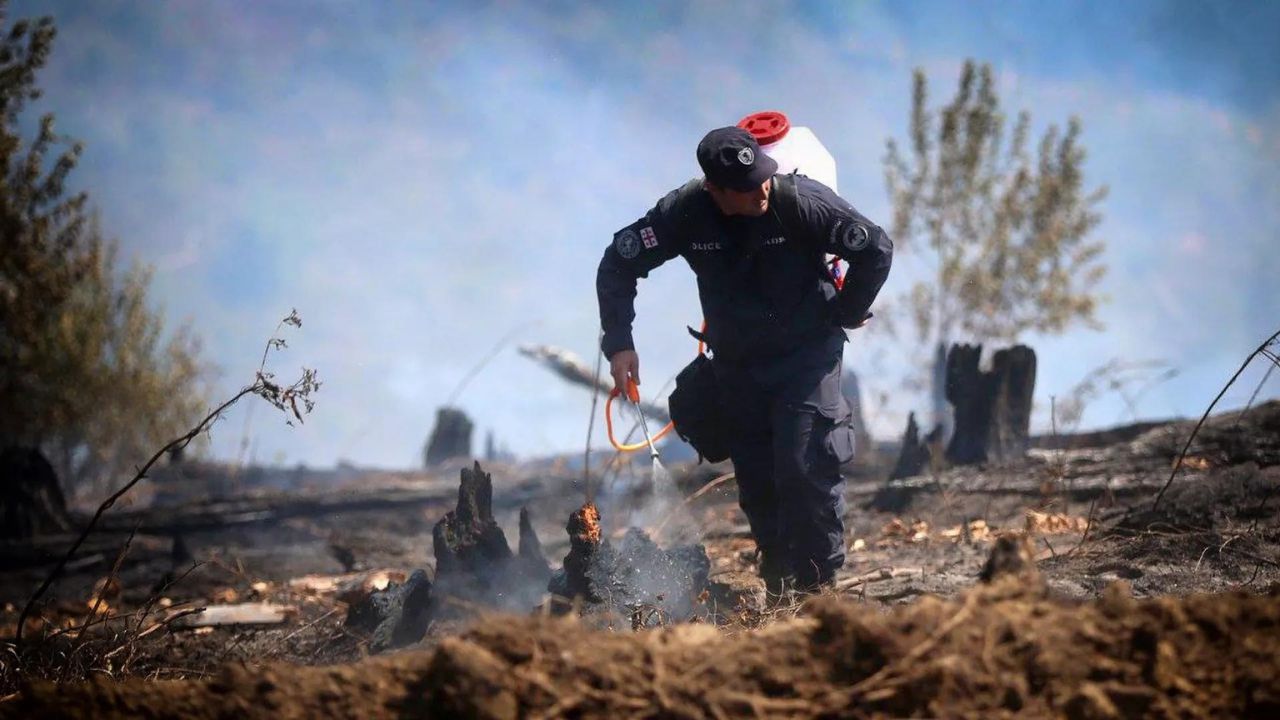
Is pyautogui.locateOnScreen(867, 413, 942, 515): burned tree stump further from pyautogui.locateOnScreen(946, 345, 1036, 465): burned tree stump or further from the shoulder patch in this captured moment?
the shoulder patch

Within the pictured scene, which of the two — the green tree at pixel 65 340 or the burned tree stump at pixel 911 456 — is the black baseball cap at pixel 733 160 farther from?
the green tree at pixel 65 340

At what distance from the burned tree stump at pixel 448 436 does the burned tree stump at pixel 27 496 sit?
869 centimetres

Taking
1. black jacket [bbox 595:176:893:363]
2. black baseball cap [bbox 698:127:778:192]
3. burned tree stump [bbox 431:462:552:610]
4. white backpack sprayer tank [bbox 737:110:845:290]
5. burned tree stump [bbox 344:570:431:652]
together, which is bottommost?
burned tree stump [bbox 344:570:431:652]

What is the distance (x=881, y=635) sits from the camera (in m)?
1.69

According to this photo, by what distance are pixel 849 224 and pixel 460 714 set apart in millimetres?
2791

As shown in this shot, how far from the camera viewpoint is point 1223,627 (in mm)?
1704

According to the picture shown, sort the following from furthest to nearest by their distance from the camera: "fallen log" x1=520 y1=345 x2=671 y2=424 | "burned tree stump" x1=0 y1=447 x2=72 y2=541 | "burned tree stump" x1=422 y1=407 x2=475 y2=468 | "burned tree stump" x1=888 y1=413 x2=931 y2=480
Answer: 1. "burned tree stump" x1=422 y1=407 x2=475 y2=468
2. "fallen log" x1=520 y1=345 x2=671 y2=424
3. "burned tree stump" x1=0 y1=447 x2=72 y2=541
4. "burned tree stump" x1=888 y1=413 x2=931 y2=480

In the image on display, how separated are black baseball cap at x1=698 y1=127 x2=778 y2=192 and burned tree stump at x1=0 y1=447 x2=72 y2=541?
8.09 metres

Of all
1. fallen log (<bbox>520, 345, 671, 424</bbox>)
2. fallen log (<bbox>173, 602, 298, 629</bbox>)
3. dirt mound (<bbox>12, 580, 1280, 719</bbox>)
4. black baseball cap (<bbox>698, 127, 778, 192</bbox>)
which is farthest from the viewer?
fallen log (<bbox>520, 345, 671, 424</bbox>)

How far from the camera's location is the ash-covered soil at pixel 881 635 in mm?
1669

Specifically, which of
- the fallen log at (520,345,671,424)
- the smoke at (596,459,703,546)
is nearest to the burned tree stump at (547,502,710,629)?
the smoke at (596,459,703,546)

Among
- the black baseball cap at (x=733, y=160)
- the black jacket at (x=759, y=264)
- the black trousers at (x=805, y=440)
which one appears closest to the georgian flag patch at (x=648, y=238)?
the black jacket at (x=759, y=264)

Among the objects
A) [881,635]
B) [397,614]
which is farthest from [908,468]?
[881,635]

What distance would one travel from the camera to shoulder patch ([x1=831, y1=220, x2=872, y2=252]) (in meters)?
3.87
